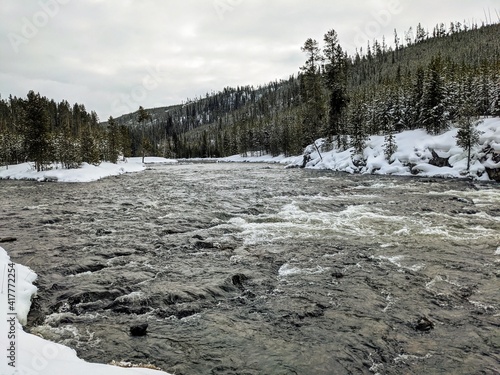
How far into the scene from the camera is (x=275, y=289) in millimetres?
9945

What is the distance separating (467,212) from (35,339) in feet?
72.0

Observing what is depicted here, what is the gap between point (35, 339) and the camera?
6.26 meters

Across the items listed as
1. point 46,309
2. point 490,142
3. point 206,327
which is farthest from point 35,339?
point 490,142

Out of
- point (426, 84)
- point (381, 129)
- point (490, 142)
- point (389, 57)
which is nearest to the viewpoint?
point (490, 142)

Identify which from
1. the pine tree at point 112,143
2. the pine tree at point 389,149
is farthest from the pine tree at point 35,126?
the pine tree at point 389,149

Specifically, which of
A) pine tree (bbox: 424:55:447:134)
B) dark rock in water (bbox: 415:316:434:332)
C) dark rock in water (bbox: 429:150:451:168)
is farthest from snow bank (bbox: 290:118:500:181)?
dark rock in water (bbox: 415:316:434:332)

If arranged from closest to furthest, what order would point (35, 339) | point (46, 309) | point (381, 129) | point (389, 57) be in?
1. point (35, 339)
2. point (46, 309)
3. point (381, 129)
4. point (389, 57)

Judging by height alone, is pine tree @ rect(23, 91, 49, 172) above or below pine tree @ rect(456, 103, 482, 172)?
above

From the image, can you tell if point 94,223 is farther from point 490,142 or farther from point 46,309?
point 490,142

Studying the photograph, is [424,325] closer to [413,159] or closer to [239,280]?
[239,280]

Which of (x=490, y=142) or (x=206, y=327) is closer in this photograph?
(x=206, y=327)

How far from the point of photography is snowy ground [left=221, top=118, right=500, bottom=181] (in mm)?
39684

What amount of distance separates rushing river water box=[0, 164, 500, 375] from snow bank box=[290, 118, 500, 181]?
2443 centimetres

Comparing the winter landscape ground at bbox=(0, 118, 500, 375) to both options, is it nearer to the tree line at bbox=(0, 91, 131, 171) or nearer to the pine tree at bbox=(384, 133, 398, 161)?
the pine tree at bbox=(384, 133, 398, 161)
